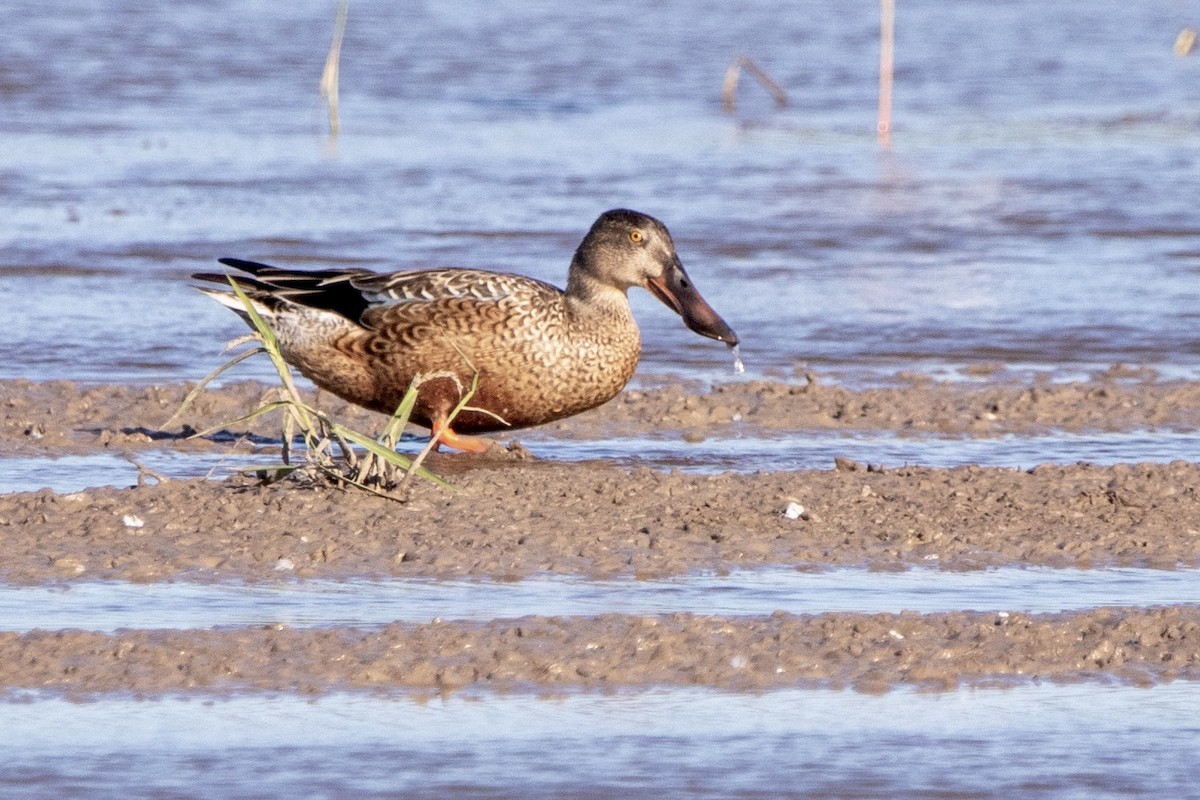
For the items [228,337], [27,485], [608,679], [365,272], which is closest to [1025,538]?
[608,679]

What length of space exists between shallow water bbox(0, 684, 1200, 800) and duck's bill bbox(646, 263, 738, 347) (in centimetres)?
332

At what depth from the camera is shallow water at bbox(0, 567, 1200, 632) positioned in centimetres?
563

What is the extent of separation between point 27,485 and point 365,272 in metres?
1.52

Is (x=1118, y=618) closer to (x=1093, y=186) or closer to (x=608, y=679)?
(x=608, y=679)

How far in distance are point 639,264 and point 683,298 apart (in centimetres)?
21

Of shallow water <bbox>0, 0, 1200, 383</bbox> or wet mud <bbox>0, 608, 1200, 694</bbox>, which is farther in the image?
shallow water <bbox>0, 0, 1200, 383</bbox>

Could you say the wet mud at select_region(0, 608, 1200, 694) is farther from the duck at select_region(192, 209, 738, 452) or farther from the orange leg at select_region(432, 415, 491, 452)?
the orange leg at select_region(432, 415, 491, 452)

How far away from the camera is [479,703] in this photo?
497 cm

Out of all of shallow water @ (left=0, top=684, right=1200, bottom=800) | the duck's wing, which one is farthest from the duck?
shallow water @ (left=0, top=684, right=1200, bottom=800)

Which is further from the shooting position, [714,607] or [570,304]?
[570,304]

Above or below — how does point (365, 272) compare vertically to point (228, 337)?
above

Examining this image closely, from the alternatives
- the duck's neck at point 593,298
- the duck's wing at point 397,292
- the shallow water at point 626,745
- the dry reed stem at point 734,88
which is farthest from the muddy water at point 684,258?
the duck's wing at point 397,292

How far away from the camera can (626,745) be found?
4676 mm

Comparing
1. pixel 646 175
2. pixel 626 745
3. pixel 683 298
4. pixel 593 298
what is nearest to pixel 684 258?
pixel 646 175
